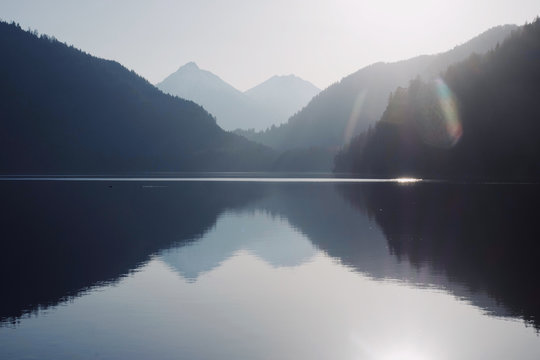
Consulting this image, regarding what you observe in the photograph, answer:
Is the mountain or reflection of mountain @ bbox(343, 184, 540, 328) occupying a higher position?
the mountain

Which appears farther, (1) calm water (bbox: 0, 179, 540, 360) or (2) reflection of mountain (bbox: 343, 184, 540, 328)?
(2) reflection of mountain (bbox: 343, 184, 540, 328)

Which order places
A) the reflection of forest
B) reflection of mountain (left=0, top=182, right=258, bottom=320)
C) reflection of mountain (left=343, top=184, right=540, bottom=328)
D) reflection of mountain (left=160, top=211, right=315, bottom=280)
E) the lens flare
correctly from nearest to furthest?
1. reflection of mountain (left=343, top=184, right=540, bottom=328)
2. reflection of mountain (left=0, top=182, right=258, bottom=320)
3. the reflection of forest
4. reflection of mountain (left=160, top=211, right=315, bottom=280)
5. the lens flare

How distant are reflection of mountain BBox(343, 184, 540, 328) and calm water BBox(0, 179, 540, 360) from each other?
0.17 metres

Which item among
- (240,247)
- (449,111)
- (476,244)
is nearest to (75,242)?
(240,247)

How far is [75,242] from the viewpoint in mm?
44438

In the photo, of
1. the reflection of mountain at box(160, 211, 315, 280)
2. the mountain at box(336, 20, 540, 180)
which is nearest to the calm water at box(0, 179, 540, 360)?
the reflection of mountain at box(160, 211, 315, 280)

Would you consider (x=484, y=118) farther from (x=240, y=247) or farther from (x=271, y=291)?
(x=271, y=291)

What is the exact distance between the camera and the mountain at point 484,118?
15112 centimetres

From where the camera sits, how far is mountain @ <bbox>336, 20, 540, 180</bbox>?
496ft

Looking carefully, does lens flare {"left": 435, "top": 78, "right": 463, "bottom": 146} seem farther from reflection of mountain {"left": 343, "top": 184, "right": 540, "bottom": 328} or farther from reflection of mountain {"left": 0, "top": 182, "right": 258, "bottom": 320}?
reflection of mountain {"left": 0, "top": 182, "right": 258, "bottom": 320}

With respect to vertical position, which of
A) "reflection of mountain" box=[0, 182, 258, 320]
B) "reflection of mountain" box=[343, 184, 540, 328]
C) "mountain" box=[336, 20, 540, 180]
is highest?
"mountain" box=[336, 20, 540, 180]

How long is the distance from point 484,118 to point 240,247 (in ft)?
441

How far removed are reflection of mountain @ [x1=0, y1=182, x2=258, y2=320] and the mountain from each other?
97729 millimetres

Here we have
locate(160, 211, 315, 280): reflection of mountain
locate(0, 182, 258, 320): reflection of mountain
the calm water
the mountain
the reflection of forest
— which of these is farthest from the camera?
the mountain
